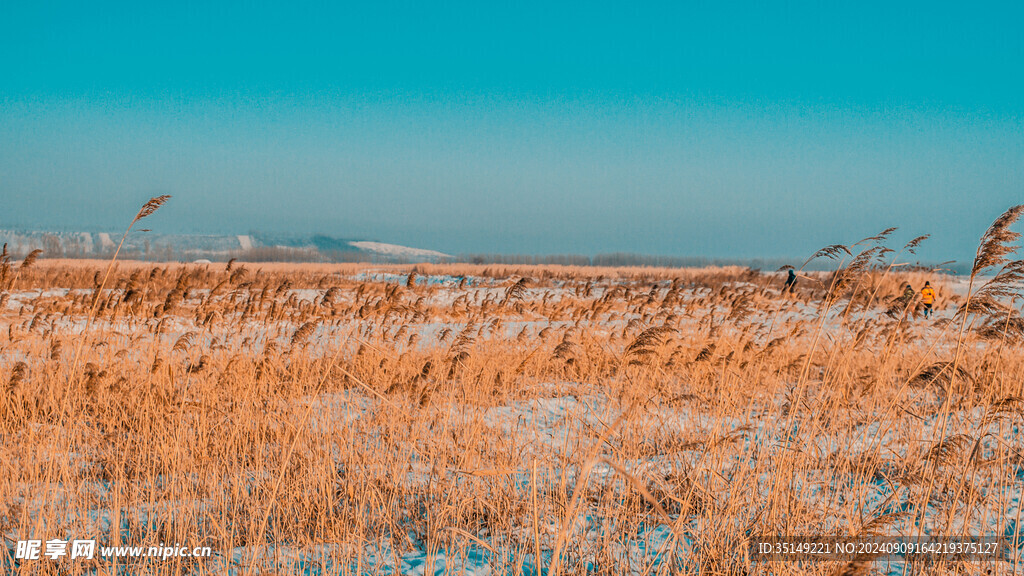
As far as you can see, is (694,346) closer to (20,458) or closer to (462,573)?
(462,573)

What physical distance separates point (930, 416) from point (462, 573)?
5.54 meters

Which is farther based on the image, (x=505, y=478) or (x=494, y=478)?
(x=505, y=478)

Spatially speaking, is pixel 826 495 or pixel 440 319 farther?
pixel 440 319

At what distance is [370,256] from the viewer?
191 m

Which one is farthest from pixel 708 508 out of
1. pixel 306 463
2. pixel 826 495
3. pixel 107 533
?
pixel 107 533

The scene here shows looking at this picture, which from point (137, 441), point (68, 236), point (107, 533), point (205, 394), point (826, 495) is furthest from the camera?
point (68, 236)

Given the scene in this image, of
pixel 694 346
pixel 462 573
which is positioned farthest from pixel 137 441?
pixel 694 346

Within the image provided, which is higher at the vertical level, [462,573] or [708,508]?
[708,508]

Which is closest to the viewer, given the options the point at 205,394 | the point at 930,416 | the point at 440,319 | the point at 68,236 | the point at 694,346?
the point at 205,394

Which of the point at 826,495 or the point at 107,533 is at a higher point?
the point at 826,495

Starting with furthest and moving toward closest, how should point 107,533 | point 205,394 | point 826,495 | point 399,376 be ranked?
1. point 399,376
2. point 205,394
3. point 826,495
4. point 107,533

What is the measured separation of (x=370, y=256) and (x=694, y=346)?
190 metres

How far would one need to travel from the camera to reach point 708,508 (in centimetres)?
292

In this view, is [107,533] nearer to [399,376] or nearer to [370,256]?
[399,376]
